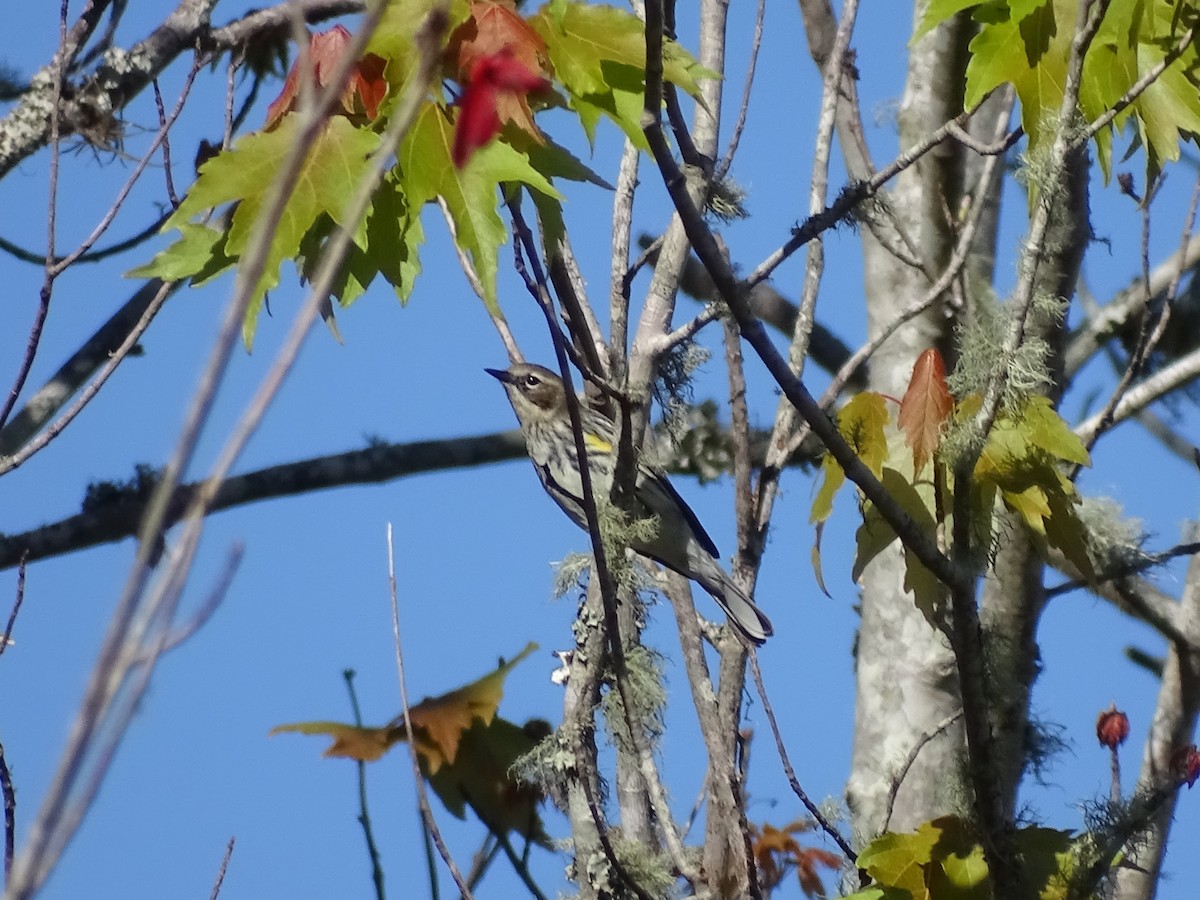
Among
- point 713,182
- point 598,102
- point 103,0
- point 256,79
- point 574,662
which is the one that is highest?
point 256,79

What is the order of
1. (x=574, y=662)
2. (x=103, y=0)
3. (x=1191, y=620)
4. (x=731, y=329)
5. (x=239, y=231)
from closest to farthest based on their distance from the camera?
(x=239, y=231)
(x=574, y=662)
(x=731, y=329)
(x=103, y=0)
(x=1191, y=620)

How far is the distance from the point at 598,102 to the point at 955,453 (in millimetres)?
836

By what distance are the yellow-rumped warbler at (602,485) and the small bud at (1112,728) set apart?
835 millimetres

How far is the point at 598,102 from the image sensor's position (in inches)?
78.5

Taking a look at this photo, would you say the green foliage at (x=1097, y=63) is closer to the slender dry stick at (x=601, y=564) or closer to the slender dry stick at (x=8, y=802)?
the slender dry stick at (x=601, y=564)

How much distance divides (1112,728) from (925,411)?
50.6 inches

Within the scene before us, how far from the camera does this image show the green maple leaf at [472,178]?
1.89 metres

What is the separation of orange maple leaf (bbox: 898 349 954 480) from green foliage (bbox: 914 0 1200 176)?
1.44 feet

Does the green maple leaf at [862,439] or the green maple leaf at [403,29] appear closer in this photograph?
the green maple leaf at [403,29]

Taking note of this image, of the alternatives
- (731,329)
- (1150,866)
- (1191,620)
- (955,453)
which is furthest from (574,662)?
(1191,620)

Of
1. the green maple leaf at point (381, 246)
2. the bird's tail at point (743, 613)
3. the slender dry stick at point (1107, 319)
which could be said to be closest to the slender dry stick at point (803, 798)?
the bird's tail at point (743, 613)

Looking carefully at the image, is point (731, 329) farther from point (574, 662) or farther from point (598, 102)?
point (598, 102)

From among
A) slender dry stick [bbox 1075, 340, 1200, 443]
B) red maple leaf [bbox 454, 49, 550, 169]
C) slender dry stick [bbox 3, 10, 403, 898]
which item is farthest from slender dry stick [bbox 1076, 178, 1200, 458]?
slender dry stick [bbox 3, 10, 403, 898]

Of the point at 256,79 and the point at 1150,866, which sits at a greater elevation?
the point at 256,79
